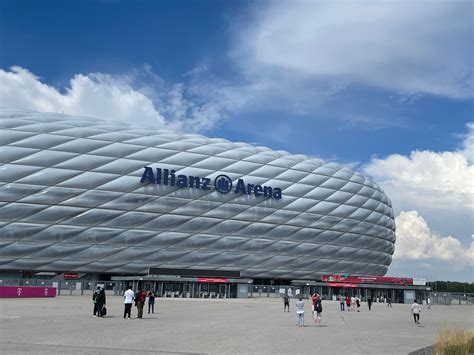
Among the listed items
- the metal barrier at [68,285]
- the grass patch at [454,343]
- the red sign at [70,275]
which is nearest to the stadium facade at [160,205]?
the red sign at [70,275]

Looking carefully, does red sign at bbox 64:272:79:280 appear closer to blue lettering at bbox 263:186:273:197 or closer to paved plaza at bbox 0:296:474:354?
blue lettering at bbox 263:186:273:197

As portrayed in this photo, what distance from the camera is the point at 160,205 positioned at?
61.1m

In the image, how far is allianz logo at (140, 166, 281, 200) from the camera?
201 ft

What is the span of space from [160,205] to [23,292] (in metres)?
22.8

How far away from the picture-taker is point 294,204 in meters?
69.7

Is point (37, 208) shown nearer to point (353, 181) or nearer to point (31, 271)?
point (31, 271)

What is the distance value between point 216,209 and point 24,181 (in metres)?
21.9

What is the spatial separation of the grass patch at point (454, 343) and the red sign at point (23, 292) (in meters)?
32.8

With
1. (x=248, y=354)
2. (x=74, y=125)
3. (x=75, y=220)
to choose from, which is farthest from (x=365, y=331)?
(x=74, y=125)

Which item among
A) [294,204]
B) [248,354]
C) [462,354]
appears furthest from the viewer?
[294,204]

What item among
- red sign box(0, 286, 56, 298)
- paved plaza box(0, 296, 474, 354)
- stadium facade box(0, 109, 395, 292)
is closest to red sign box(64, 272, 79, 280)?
stadium facade box(0, 109, 395, 292)

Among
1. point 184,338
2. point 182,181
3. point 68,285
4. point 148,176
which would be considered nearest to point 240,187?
point 182,181

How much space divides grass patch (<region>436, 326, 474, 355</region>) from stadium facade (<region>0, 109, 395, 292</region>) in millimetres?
49308

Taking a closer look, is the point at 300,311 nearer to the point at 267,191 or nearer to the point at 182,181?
the point at 182,181
